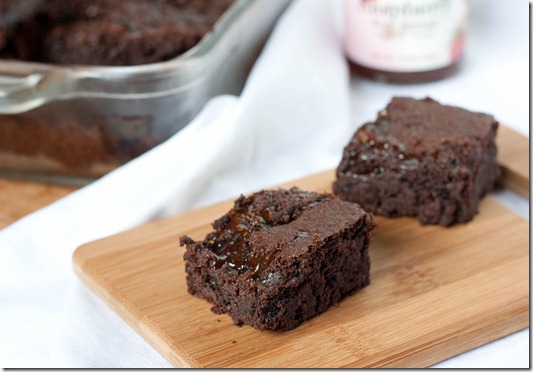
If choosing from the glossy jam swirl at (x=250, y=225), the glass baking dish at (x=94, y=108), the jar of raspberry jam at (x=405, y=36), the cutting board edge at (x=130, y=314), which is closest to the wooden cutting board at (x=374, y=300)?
the cutting board edge at (x=130, y=314)

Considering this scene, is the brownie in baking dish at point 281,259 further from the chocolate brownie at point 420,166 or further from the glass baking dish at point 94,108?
the glass baking dish at point 94,108

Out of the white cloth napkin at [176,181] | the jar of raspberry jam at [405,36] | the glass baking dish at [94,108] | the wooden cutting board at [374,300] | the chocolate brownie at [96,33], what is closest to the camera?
the wooden cutting board at [374,300]

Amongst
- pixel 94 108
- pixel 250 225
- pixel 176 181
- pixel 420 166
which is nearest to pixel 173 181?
pixel 176 181

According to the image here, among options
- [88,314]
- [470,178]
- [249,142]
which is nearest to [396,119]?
[470,178]

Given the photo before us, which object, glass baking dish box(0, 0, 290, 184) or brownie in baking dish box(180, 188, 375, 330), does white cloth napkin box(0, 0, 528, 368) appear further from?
brownie in baking dish box(180, 188, 375, 330)

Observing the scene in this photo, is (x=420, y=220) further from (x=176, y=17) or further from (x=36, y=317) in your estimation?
(x=176, y=17)
